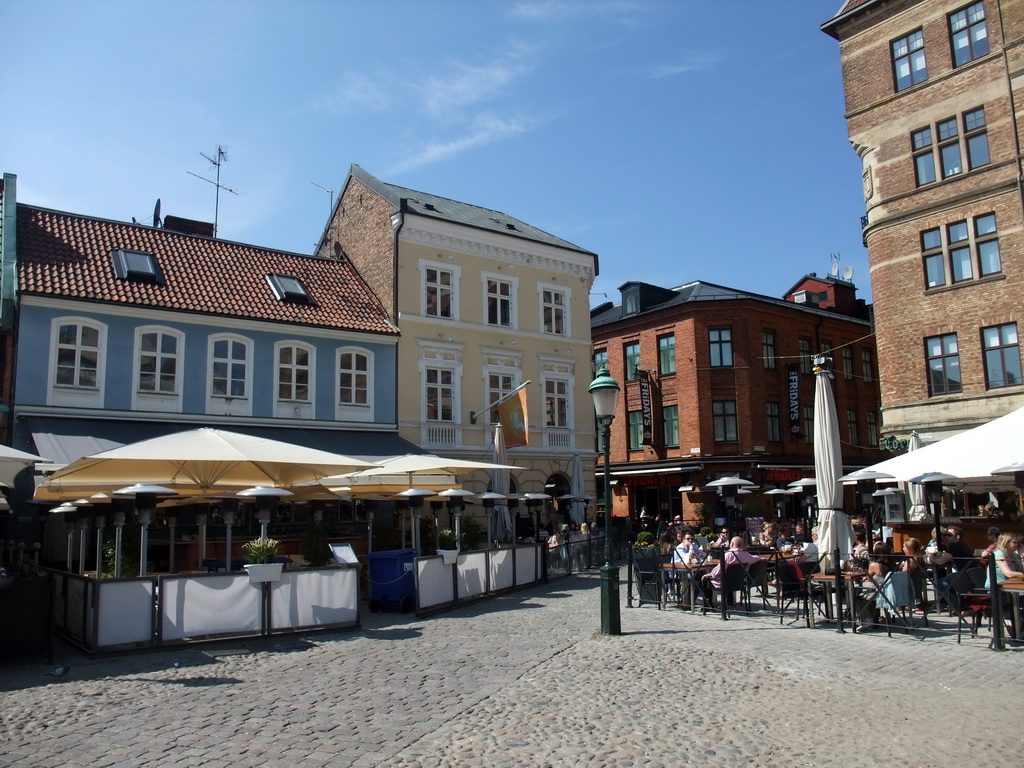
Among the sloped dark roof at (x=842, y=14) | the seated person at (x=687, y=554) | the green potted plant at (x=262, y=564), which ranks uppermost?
the sloped dark roof at (x=842, y=14)

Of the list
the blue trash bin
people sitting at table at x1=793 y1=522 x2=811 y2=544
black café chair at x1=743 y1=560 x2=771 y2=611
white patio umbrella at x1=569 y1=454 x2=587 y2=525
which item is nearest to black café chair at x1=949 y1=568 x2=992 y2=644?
black café chair at x1=743 y1=560 x2=771 y2=611

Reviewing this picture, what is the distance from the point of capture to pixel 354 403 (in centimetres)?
2409

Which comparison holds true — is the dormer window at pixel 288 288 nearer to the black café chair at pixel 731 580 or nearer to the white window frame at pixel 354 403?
the white window frame at pixel 354 403

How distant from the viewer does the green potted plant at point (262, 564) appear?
1112 centimetres

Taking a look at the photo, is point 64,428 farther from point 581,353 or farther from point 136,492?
point 581,353

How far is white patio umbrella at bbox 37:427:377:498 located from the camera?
11578 millimetres

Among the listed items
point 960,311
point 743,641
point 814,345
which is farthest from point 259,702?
point 814,345

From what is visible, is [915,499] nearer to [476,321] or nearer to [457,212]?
[476,321]

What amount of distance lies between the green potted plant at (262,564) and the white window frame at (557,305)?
1800 centimetres

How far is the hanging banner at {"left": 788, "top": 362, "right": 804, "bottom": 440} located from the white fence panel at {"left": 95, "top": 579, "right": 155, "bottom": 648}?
32205 millimetres

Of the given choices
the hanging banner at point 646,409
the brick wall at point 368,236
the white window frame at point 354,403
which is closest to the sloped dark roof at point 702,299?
the hanging banner at point 646,409

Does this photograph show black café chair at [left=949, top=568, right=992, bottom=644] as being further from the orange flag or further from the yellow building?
the yellow building

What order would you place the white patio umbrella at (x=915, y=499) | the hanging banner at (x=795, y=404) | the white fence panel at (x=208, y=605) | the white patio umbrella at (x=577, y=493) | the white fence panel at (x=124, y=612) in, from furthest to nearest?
the hanging banner at (x=795, y=404), the white patio umbrella at (x=577, y=493), the white patio umbrella at (x=915, y=499), the white fence panel at (x=208, y=605), the white fence panel at (x=124, y=612)

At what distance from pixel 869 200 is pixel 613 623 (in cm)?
1937
